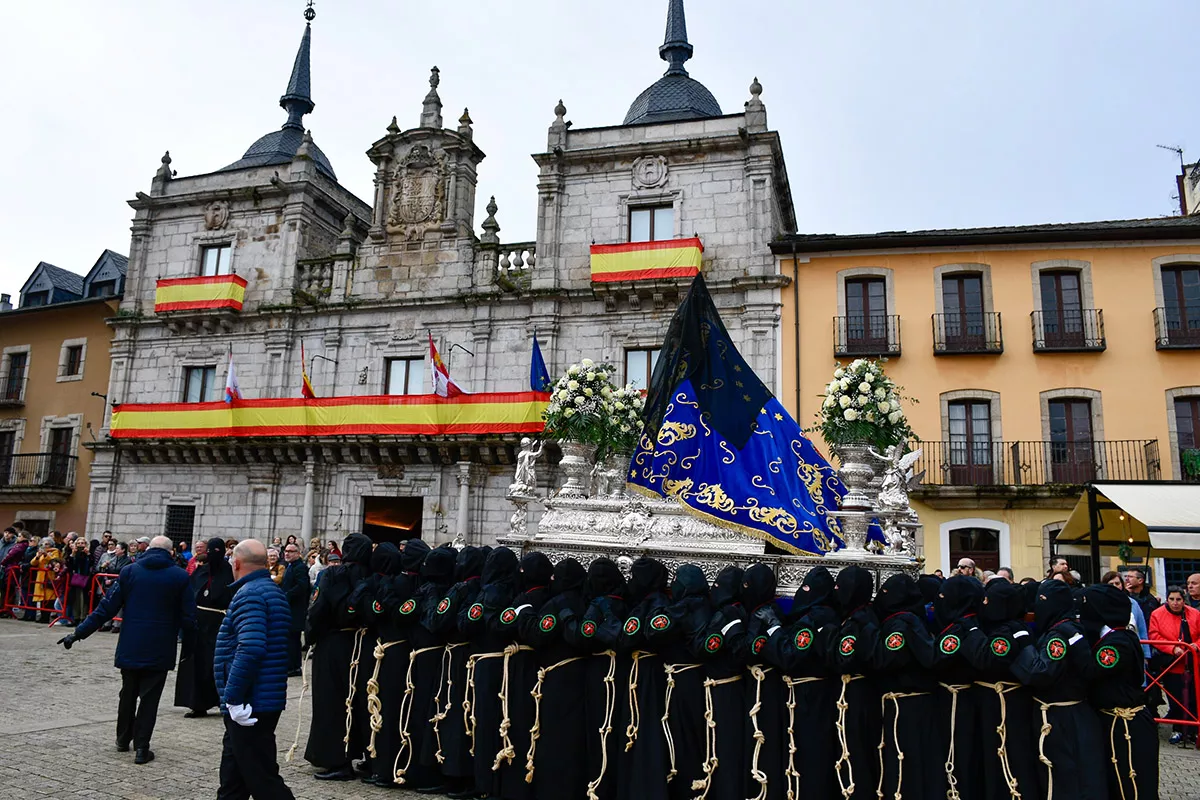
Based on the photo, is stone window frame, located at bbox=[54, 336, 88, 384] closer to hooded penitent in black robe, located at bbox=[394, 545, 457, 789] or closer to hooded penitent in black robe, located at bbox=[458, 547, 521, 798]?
hooded penitent in black robe, located at bbox=[394, 545, 457, 789]

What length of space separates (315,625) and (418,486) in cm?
1524

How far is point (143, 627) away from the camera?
7.49 meters

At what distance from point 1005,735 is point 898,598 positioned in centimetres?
103

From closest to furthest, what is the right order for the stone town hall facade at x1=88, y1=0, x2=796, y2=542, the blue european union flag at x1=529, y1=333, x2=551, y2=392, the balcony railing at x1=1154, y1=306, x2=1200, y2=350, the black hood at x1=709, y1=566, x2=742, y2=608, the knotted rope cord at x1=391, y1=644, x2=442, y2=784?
the black hood at x1=709, y1=566, x2=742, y2=608 < the knotted rope cord at x1=391, y1=644, x2=442, y2=784 < the balcony railing at x1=1154, y1=306, x2=1200, y2=350 < the blue european union flag at x1=529, y1=333, x2=551, y2=392 < the stone town hall facade at x1=88, y1=0, x2=796, y2=542

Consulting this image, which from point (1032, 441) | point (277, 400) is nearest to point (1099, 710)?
point (1032, 441)

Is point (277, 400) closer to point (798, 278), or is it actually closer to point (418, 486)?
point (418, 486)

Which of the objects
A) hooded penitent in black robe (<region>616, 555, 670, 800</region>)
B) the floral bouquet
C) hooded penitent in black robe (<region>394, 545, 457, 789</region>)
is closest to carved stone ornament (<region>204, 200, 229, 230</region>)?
the floral bouquet

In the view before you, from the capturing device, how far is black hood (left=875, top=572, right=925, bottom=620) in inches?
227

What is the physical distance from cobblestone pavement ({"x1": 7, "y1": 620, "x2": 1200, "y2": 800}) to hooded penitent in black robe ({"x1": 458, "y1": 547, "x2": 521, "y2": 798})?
2.07 ft

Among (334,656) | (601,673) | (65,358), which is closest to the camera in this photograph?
(601,673)

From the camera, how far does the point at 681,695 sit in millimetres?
6098

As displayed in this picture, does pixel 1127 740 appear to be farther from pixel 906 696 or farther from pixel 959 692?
pixel 906 696

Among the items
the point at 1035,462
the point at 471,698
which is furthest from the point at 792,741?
the point at 1035,462

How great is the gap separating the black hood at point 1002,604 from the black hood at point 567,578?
276 centimetres
